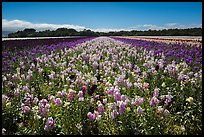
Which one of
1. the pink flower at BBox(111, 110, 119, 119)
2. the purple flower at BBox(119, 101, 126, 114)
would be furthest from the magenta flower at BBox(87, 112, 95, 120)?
the purple flower at BBox(119, 101, 126, 114)

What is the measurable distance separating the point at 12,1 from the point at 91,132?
201 cm

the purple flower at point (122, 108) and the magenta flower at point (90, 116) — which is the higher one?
the purple flower at point (122, 108)

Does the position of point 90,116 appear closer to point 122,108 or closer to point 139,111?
point 122,108

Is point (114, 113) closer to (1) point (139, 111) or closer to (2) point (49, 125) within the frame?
(1) point (139, 111)

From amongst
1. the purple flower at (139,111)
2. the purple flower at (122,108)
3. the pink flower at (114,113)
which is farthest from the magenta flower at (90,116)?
the purple flower at (139,111)

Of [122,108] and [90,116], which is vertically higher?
[122,108]

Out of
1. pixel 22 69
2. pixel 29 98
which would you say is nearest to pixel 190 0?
pixel 29 98

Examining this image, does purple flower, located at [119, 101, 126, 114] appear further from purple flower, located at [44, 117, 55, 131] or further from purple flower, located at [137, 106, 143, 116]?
purple flower, located at [44, 117, 55, 131]

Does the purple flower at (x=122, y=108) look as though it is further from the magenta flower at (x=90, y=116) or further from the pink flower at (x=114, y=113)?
the magenta flower at (x=90, y=116)

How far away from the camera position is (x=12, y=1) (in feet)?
11.9

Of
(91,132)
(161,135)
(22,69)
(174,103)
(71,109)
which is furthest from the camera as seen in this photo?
(22,69)

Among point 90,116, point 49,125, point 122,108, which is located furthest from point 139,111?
point 49,125

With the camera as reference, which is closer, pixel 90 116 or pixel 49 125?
pixel 49 125

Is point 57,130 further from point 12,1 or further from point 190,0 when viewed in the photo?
point 190,0
